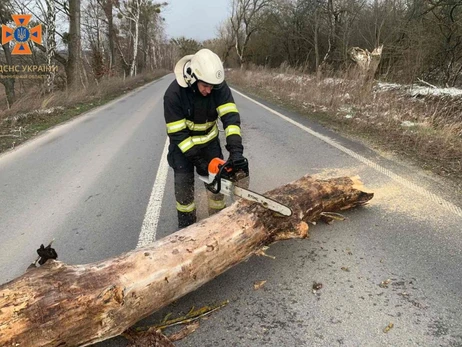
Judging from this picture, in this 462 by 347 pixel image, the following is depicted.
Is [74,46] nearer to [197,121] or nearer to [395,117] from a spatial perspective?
[395,117]

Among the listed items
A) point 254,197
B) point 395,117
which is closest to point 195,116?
point 254,197

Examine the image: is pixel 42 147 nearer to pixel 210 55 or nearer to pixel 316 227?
pixel 210 55

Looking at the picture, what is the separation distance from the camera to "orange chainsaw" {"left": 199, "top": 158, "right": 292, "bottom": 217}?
260cm

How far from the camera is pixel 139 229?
330 centimetres

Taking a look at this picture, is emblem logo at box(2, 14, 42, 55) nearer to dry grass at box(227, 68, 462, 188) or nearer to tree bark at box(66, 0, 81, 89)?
tree bark at box(66, 0, 81, 89)

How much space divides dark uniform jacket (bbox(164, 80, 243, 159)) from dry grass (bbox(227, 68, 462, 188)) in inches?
121

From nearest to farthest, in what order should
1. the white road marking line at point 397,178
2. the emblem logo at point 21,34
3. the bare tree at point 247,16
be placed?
the white road marking line at point 397,178, the emblem logo at point 21,34, the bare tree at point 247,16

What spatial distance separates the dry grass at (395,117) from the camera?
5.05 m

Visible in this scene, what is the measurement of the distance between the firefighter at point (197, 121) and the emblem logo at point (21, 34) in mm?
15449

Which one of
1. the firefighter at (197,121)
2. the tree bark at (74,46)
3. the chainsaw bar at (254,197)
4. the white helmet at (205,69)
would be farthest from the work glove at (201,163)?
the tree bark at (74,46)

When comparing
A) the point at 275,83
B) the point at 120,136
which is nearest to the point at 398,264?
the point at 120,136

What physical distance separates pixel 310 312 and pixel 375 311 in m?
0.42

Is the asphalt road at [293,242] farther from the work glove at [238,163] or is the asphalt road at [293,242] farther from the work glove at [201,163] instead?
the work glove at [238,163]

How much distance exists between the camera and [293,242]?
3.01 metres
